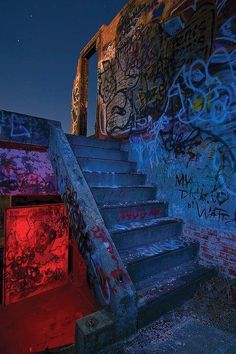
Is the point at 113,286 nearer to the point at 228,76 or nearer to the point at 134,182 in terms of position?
the point at 134,182

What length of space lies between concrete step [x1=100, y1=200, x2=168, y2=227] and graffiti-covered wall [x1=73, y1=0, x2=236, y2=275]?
0.25 m

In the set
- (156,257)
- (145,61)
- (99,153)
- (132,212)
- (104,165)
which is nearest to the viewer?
(156,257)

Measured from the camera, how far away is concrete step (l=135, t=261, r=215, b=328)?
2383mm

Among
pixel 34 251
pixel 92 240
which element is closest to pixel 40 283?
pixel 34 251

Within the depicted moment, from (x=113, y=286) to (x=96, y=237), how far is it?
1.75ft

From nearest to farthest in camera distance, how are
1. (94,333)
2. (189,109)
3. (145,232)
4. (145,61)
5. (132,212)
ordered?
(94,333), (145,232), (132,212), (189,109), (145,61)

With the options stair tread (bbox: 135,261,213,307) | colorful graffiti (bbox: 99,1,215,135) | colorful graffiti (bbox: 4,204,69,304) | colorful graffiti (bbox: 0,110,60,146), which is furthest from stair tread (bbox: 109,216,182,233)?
colorful graffiti (bbox: 4,204,69,304)

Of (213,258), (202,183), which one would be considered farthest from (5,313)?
(202,183)

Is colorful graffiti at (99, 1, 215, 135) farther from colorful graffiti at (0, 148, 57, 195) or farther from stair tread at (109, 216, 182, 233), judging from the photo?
colorful graffiti at (0, 148, 57, 195)

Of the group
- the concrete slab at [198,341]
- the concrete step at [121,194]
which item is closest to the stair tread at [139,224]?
the concrete step at [121,194]

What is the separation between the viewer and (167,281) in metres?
2.82

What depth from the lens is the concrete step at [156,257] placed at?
2.78m

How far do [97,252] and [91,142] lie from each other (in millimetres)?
3065

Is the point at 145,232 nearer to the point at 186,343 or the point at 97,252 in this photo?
the point at 97,252
